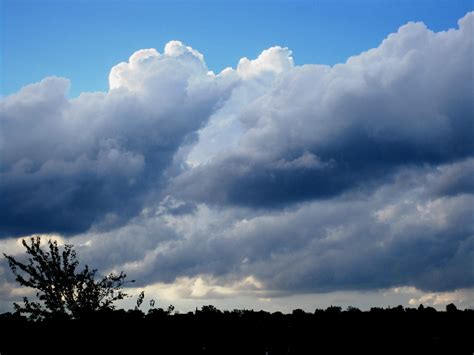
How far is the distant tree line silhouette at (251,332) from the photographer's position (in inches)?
781

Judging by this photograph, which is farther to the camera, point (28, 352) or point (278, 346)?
point (28, 352)

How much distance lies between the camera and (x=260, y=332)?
2169 cm

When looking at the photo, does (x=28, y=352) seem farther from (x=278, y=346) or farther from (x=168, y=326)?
(x=278, y=346)

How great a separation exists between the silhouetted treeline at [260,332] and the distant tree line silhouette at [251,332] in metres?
0.03

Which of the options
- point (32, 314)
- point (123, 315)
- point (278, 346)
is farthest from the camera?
point (32, 314)

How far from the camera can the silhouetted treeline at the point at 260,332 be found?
19812 mm

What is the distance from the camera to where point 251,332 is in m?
21.8

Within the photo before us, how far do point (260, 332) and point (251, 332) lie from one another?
333 millimetres

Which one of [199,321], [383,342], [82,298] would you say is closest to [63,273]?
[82,298]

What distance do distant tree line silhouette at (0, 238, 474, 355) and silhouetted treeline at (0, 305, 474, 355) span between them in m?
0.03

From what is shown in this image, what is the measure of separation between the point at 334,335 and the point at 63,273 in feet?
57.3

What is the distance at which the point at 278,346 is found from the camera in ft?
69.5

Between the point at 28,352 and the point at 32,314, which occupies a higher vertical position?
the point at 32,314

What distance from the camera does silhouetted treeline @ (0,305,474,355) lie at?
19.8m
